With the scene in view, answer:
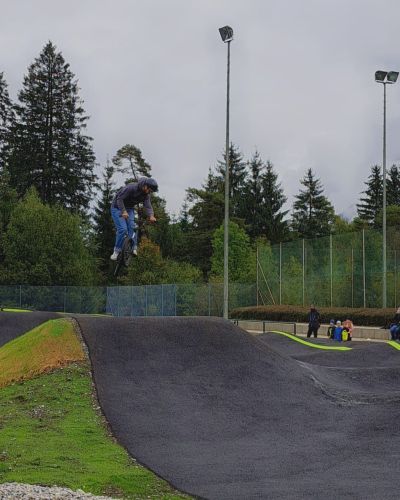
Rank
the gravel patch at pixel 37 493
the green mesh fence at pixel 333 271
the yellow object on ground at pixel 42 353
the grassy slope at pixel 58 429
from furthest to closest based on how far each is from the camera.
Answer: the green mesh fence at pixel 333 271, the yellow object on ground at pixel 42 353, the grassy slope at pixel 58 429, the gravel patch at pixel 37 493

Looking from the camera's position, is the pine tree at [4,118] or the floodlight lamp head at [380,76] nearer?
the floodlight lamp head at [380,76]

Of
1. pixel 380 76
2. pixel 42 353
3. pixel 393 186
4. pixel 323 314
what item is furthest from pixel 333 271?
pixel 393 186

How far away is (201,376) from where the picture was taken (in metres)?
17.6

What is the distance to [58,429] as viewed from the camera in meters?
13.7

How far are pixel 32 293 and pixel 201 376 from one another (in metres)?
37.5

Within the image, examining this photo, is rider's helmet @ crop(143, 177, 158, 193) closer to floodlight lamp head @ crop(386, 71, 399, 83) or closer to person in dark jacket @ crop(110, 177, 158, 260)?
person in dark jacket @ crop(110, 177, 158, 260)

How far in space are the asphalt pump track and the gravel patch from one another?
1725 millimetres

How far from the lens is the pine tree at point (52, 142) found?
6259 cm

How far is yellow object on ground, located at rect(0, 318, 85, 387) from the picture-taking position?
17.6 meters

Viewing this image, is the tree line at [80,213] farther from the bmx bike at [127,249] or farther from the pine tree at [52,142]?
the bmx bike at [127,249]

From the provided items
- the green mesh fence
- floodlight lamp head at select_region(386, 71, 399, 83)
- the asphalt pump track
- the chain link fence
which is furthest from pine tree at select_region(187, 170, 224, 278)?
the asphalt pump track

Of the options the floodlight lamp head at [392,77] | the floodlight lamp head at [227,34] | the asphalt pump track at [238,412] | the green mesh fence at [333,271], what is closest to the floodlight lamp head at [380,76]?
the floodlight lamp head at [392,77]

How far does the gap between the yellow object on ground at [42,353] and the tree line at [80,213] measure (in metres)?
27.9

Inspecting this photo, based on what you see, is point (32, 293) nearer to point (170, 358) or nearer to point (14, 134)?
point (14, 134)
